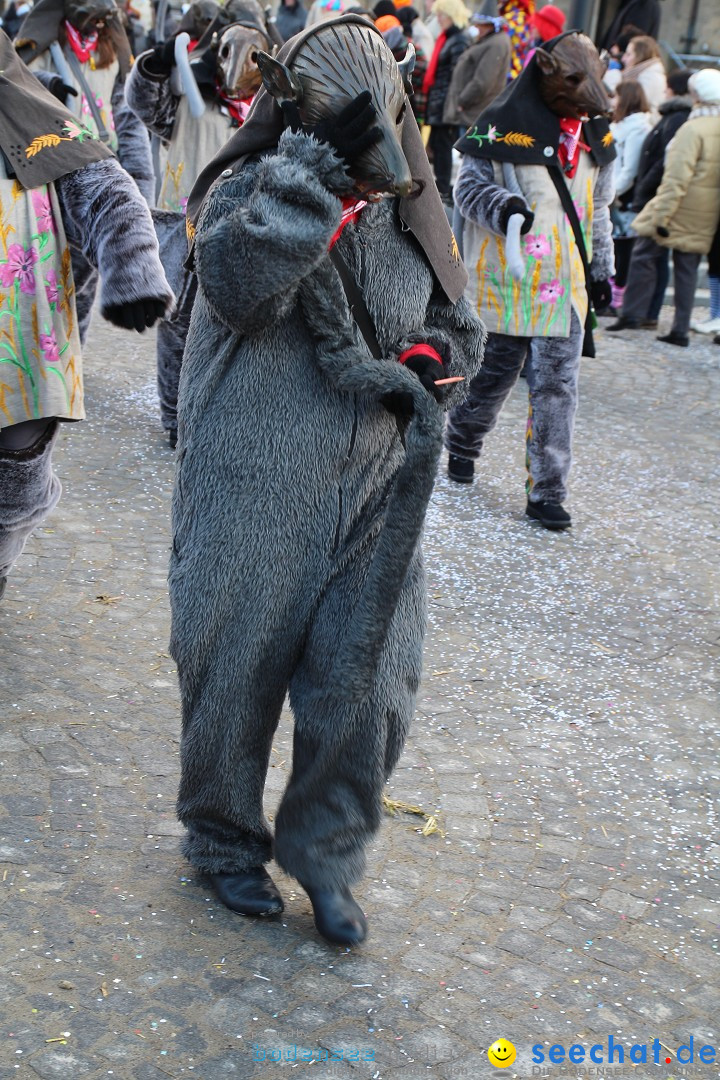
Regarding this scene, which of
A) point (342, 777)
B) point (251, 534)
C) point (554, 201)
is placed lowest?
point (342, 777)

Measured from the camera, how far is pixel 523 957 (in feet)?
9.96

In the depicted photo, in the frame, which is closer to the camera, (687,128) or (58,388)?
(58,388)

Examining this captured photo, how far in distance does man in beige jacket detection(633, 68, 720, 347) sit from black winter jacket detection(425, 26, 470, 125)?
2898 mm

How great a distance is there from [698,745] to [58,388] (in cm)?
238

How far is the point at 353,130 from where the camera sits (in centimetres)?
257

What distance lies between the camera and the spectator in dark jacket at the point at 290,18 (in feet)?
51.8

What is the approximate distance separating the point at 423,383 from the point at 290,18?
14.5m

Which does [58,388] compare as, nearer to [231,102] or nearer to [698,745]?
[698,745]

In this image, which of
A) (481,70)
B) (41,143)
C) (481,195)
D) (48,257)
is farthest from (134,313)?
(481,70)

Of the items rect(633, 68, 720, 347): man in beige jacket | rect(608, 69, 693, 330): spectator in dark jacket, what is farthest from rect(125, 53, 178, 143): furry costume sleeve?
rect(608, 69, 693, 330): spectator in dark jacket

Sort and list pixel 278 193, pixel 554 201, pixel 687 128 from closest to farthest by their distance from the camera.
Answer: pixel 278 193 → pixel 554 201 → pixel 687 128

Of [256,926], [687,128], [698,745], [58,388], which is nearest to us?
[256,926]

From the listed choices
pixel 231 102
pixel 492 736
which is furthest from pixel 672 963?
pixel 231 102

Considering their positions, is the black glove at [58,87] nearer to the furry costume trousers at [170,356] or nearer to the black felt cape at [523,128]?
the furry costume trousers at [170,356]
